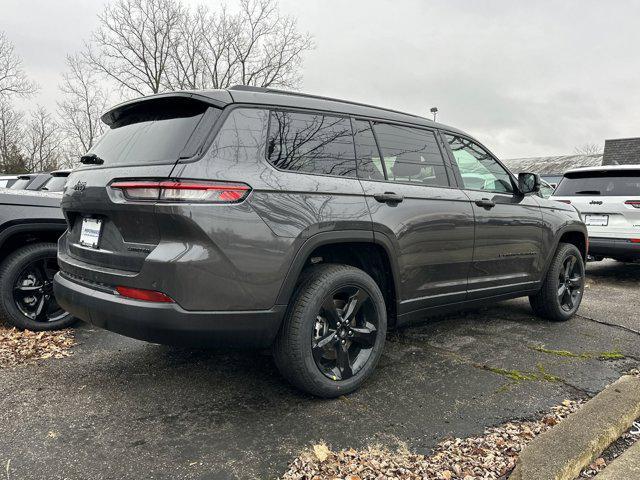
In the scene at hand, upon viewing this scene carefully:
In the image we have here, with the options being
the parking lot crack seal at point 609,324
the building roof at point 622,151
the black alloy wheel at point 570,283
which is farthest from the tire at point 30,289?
the building roof at point 622,151

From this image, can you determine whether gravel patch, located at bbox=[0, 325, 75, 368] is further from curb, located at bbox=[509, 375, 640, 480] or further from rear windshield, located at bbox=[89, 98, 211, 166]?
curb, located at bbox=[509, 375, 640, 480]

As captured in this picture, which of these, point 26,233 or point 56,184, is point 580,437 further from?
point 56,184

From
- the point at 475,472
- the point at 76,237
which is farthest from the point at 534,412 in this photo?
the point at 76,237

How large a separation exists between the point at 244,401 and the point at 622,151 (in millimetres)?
30694

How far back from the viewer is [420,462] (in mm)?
2250

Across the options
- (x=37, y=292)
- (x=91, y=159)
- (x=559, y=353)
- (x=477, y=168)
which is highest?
(x=477, y=168)

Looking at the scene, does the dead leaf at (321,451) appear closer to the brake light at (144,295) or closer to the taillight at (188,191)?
the brake light at (144,295)

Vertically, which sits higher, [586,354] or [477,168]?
[477,168]

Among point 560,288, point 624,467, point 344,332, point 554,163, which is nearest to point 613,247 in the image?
point 560,288

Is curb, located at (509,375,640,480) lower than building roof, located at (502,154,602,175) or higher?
lower

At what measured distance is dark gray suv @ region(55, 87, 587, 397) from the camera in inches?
93.7

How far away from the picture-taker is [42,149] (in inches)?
1816

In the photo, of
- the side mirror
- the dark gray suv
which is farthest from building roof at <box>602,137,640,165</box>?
the dark gray suv

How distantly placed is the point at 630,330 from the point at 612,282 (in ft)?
10.5
